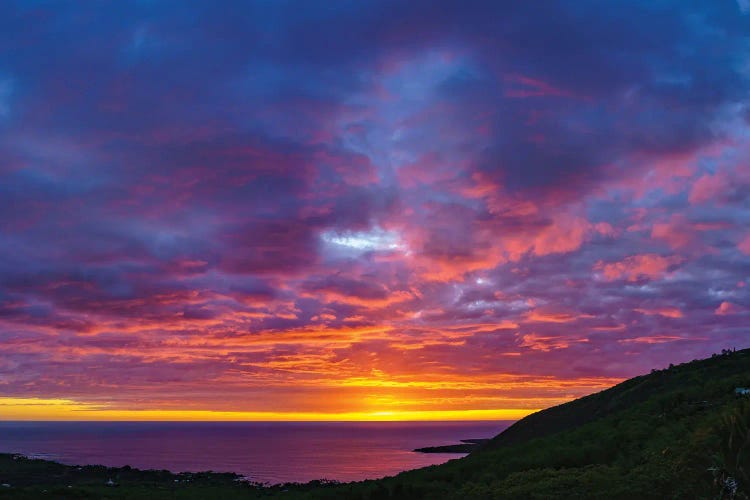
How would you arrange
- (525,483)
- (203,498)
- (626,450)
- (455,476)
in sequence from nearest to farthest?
(525,483) → (626,450) → (455,476) → (203,498)

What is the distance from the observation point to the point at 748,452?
1802 centimetres

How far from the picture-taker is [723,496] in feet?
55.5

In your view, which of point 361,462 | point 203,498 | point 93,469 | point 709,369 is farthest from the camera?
point 361,462

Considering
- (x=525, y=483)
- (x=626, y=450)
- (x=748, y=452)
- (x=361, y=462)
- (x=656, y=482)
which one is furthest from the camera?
(x=361, y=462)

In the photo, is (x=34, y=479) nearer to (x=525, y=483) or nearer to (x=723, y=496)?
(x=525, y=483)

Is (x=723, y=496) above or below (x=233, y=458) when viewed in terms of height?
above

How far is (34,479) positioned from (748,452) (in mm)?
77929

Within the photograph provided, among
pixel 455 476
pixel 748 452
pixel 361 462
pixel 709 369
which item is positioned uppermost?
pixel 709 369

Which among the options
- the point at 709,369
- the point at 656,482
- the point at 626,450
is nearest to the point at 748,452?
the point at 656,482

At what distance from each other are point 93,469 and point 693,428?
83.2 meters

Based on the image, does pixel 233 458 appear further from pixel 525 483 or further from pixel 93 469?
pixel 525 483

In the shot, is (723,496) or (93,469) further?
(93,469)

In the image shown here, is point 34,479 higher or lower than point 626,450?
lower

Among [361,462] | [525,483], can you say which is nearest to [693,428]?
[525,483]
